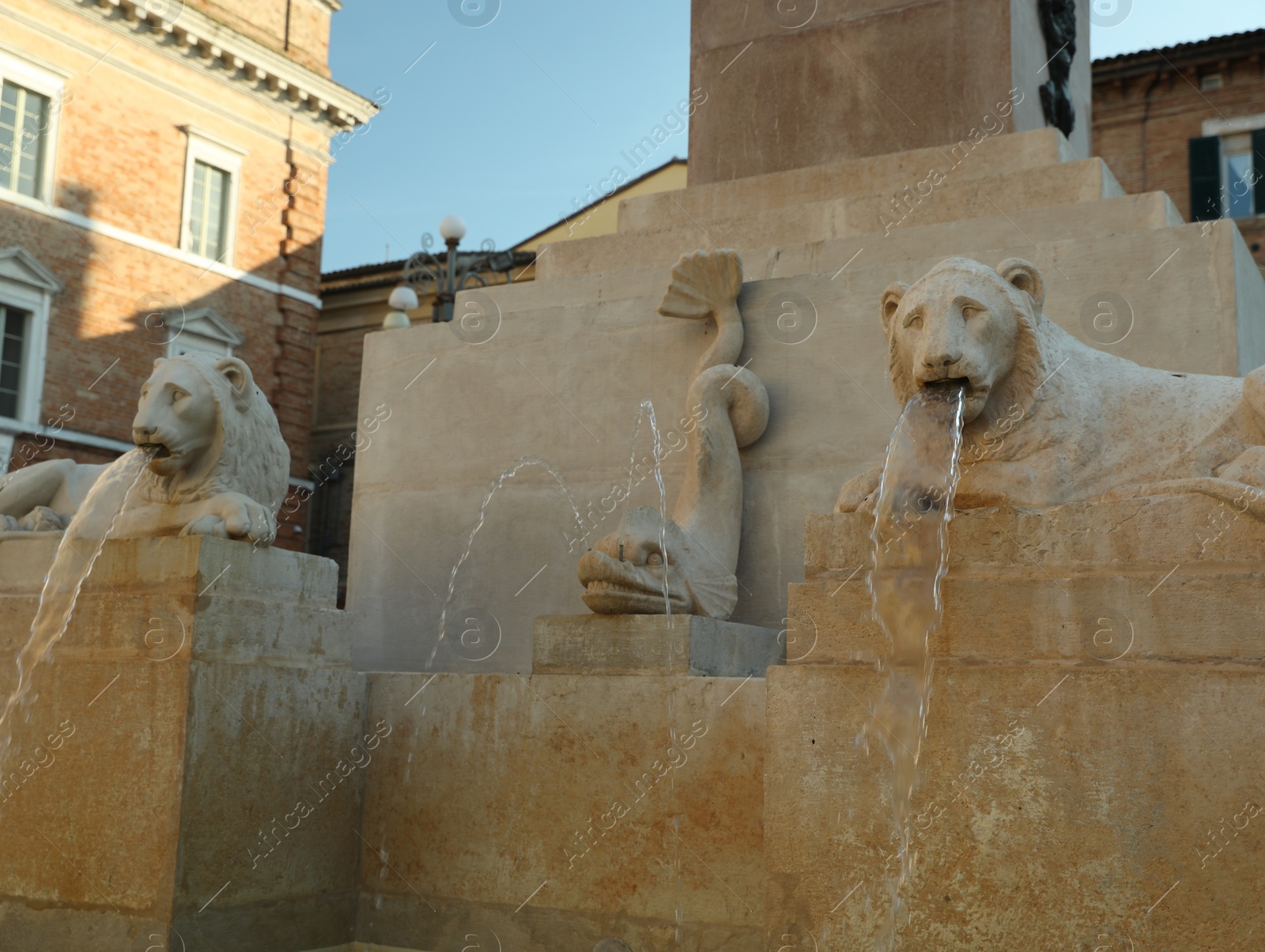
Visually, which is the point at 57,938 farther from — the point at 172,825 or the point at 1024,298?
the point at 1024,298

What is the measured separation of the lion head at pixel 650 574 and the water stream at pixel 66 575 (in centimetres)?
194

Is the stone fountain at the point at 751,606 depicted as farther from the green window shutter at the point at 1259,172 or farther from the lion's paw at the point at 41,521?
the green window shutter at the point at 1259,172

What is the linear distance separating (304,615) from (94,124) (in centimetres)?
2159

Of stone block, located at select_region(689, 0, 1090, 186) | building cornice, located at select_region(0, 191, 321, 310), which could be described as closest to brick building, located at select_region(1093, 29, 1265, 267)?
building cornice, located at select_region(0, 191, 321, 310)

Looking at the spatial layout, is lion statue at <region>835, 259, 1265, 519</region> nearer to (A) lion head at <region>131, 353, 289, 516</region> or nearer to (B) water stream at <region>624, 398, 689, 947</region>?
(B) water stream at <region>624, 398, 689, 947</region>

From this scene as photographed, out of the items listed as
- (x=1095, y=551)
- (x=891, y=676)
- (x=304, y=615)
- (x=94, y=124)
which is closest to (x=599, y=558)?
(x=304, y=615)

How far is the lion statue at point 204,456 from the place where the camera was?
18.2 feet

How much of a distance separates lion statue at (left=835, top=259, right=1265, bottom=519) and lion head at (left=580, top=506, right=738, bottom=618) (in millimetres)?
1469

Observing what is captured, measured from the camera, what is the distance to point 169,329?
84.6 ft

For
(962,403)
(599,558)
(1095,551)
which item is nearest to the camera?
(1095,551)

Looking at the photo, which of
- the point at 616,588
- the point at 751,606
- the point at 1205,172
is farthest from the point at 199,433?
the point at 1205,172

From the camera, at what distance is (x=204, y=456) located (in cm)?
572

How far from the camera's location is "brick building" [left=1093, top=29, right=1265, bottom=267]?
28.1 m

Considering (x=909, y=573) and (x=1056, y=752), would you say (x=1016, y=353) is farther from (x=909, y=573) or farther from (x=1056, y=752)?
(x=1056, y=752)
